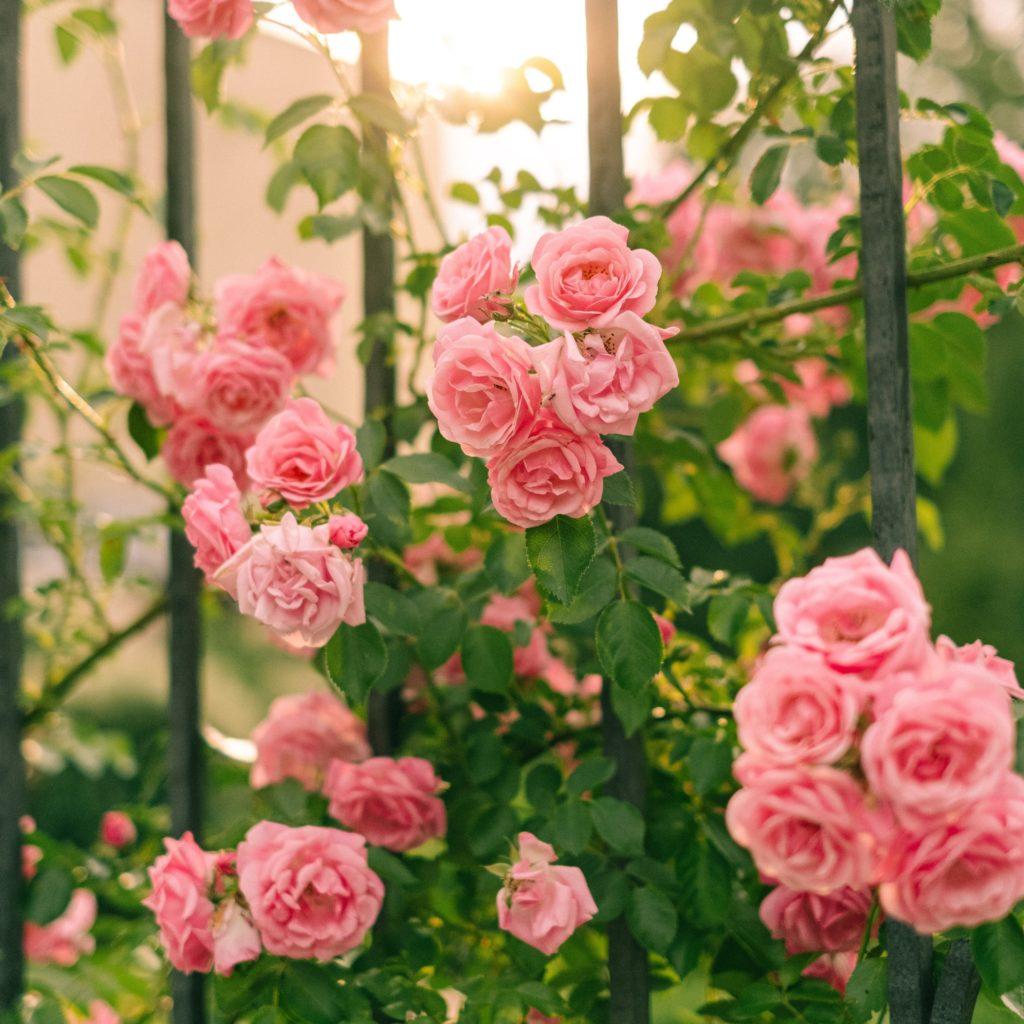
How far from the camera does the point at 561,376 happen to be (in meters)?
0.84

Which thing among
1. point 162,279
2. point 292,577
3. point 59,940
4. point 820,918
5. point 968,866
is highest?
point 162,279

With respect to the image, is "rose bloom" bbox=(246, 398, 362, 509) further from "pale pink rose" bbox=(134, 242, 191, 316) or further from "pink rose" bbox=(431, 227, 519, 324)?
"pale pink rose" bbox=(134, 242, 191, 316)

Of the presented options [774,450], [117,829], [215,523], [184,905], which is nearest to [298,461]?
[215,523]

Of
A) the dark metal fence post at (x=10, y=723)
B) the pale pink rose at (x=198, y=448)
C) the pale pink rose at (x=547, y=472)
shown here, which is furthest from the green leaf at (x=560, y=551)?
the dark metal fence post at (x=10, y=723)

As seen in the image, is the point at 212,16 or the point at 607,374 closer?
the point at 607,374

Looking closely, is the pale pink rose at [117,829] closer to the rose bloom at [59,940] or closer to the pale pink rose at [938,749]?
the rose bloom at [59,940]

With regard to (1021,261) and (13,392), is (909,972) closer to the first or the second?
(1021,261)

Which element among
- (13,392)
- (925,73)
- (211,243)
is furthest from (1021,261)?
(925,73)

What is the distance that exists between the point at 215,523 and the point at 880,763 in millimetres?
582

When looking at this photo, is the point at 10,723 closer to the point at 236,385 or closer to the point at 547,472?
the point at 236,385

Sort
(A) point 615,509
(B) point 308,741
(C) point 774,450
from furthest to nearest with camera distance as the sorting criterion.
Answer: (C) point 774,450 < (B) point 308,741 < (A) point 615,509

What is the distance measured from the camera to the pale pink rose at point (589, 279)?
86cm

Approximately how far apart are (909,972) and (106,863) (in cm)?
100

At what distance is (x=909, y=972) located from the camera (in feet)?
3.08
